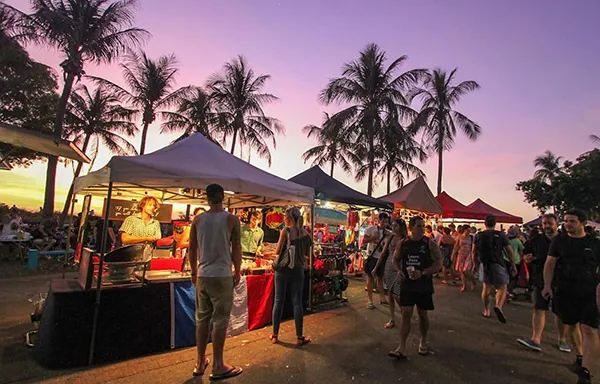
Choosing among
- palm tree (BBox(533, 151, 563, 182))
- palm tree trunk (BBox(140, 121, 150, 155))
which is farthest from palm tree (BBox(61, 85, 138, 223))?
palm tree (BBox(533, 151, 563, 182))

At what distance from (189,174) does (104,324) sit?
1.98 metres

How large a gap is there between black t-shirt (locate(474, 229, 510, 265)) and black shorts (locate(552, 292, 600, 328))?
2.07 meters

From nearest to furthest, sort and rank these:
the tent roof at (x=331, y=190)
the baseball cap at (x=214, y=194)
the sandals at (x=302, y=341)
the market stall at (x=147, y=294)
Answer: the baseball cap at (x=214, y=194), the market stall at (x=147, y=294), the sandals at (x=302, y=341), the tent roof at (x=331, y=190)

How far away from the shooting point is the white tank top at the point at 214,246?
338 centimetres

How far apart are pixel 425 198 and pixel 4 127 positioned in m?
13.2

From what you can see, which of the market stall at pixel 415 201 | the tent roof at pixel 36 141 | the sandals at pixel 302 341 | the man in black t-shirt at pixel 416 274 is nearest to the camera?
the man in black t-shirt at pixel 416 274

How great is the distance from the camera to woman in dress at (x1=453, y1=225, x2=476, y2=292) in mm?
9578

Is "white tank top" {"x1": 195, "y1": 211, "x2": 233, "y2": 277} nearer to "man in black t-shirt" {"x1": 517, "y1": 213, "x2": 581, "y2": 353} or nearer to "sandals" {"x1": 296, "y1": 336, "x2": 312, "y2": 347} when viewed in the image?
"sandals" {"x1": 296, "y1": 336, "x2": 312, "y2": 347}

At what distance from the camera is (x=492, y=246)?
232 inches

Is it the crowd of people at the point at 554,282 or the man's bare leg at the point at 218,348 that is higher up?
the crowd of people at the point at 554,282

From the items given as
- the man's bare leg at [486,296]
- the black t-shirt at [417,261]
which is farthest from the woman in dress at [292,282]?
the man's bare leg at [486,296]

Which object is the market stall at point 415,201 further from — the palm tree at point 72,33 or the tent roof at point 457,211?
the palm tree at point 72,33

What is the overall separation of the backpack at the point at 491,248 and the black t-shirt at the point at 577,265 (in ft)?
6.66

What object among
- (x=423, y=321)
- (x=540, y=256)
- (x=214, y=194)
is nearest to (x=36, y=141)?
(x=214, y=194)
